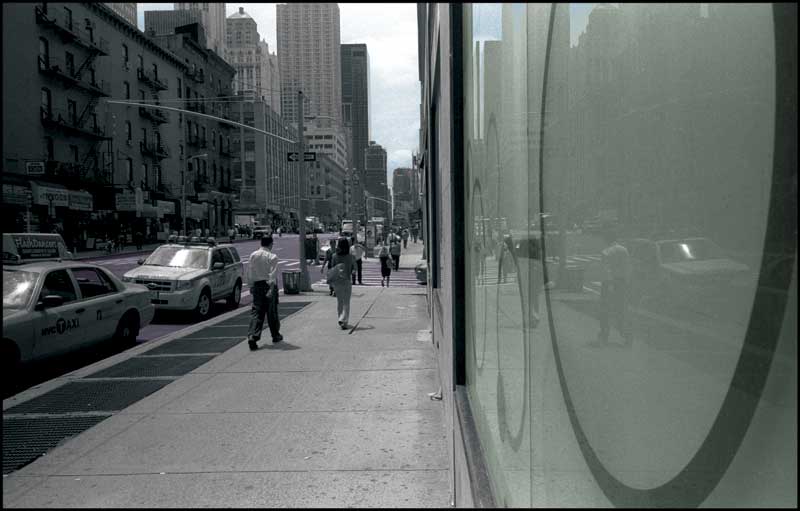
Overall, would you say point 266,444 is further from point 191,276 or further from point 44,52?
point 44,52

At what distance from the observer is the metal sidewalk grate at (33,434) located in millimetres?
5242

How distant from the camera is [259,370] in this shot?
835 centimetres

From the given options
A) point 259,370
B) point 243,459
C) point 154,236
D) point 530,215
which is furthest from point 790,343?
point 154,236

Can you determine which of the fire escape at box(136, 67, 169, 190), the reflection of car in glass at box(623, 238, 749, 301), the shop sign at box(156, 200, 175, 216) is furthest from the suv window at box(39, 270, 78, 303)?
the shop sign at box(156, 200, 175, 216)

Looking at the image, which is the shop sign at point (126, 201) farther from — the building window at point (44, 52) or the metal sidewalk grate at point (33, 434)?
the metal sidewalk grate at point (33, 434)

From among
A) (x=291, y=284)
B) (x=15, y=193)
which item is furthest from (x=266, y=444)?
(x=15, y=193)

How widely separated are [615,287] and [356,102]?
8639 centimetres

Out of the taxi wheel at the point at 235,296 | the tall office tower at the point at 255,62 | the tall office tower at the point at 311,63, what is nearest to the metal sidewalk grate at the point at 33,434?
the taxi wheel at the point at 235,296

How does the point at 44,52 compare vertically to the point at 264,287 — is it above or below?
above

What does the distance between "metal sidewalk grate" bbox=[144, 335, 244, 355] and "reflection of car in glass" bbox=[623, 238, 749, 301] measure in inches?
381

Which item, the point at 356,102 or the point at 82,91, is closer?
the point at 82,91

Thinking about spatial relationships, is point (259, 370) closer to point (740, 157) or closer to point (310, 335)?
point (310, 335)

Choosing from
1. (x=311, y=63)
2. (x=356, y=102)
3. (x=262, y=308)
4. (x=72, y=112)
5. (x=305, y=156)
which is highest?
(x=356, y=102)

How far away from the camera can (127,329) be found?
11047 millimetres
